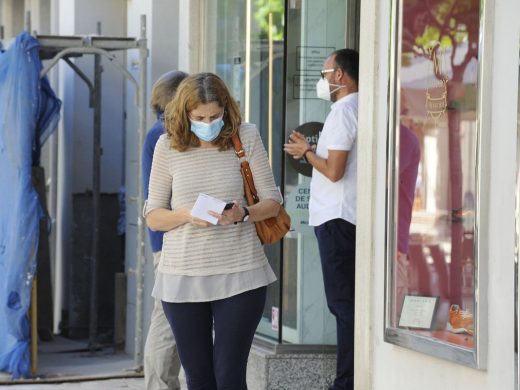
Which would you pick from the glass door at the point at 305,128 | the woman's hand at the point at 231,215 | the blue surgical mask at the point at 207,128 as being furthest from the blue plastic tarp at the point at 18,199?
the woman's hand at the point at 231,215

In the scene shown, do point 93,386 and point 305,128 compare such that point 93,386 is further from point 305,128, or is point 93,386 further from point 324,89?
point 324,89

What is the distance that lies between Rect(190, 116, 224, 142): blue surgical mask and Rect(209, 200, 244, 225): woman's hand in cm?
30

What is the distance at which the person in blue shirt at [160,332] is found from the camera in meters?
6.55

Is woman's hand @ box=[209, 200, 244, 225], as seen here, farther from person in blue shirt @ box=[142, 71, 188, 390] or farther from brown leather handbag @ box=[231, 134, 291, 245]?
person in blue shirt @ box=[142, 71, 188, 390]

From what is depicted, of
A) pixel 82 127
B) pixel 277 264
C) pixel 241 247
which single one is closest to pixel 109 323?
pixel 82 127

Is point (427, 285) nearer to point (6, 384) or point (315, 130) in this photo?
point (315, 130)

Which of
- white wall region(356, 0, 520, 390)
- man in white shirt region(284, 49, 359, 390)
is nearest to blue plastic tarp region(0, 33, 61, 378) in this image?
man in white shirt region(284, 49, 359, 390)

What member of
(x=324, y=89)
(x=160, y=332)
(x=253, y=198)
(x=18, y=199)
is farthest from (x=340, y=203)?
(x=18, y=199)

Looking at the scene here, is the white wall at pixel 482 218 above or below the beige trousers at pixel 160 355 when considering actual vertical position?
above

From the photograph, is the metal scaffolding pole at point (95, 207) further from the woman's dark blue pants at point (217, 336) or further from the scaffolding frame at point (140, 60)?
the woman's dark blue pants at point (217, 336)

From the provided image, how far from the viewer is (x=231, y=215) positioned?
4.86 m

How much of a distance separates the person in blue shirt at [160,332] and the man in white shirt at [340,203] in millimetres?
721

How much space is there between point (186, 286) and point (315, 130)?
2.47m

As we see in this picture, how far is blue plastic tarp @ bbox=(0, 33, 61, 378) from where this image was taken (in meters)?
8.49
